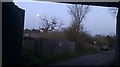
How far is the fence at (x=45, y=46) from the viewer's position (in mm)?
4137

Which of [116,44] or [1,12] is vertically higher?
[1,12]

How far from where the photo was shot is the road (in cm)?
411

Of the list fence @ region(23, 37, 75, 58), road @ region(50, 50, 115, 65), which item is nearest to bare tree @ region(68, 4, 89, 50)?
fence @ region(23, 37, 75, 58)

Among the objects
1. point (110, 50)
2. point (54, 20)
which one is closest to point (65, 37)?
point (54, 20)

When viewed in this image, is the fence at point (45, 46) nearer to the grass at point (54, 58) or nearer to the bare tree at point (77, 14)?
the grass at point (54, 58)

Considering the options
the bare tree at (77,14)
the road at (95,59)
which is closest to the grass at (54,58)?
the road at (95,59)

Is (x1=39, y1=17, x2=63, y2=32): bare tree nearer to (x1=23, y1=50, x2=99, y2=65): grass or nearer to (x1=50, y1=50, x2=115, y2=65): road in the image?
(x1=23, y1=50, x2=99, y2=65): grass

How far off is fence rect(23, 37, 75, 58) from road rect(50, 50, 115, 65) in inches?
9.1

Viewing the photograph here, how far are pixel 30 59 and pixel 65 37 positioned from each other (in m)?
0.87

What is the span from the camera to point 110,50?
4.11 metres

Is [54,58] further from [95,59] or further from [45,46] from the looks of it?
[95,59]

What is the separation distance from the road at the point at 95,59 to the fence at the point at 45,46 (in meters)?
0.23

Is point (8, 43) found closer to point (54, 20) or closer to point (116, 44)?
point (54, 20)

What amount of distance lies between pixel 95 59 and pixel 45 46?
1078 mm
